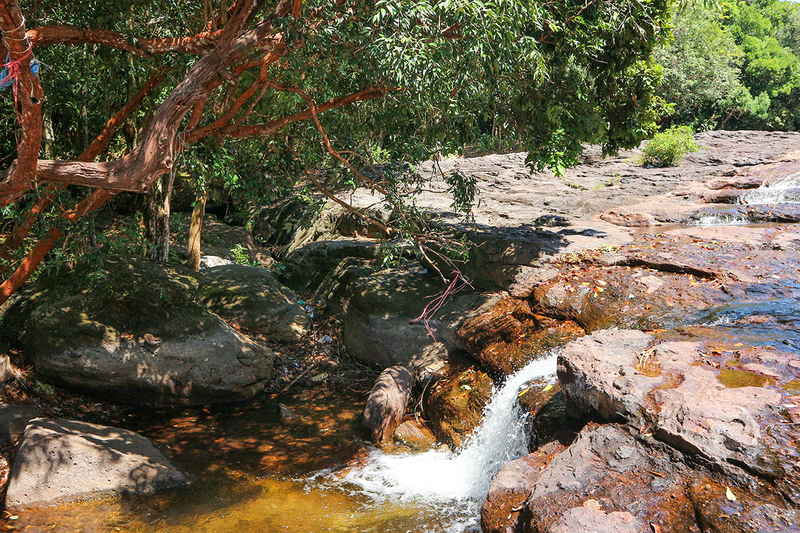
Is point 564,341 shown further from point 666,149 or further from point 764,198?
point 666,149

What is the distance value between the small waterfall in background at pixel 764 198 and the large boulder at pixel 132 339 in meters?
9.06

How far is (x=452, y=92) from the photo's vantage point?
6215mm

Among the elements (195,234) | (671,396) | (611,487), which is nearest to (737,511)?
(611,487)

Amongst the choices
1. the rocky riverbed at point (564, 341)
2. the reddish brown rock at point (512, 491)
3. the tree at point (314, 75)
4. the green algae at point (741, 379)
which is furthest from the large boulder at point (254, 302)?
the green algae at point (741, 379)

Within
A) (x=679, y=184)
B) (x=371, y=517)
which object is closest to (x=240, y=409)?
(x=371, y=517)

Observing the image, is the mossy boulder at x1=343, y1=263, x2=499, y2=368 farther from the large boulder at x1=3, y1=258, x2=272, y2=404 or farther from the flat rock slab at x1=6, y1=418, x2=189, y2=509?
the flat rock slab at x1=6, y1=418, x2=189, y2=509

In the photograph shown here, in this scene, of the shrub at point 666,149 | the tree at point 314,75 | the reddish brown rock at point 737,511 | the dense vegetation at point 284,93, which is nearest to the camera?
the reddish brown rock at point 737,511

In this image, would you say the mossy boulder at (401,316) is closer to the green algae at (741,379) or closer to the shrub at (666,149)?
the green algae at (741,379)

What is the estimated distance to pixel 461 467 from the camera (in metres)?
5.82

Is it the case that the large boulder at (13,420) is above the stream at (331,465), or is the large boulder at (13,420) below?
above

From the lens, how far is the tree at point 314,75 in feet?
14.2

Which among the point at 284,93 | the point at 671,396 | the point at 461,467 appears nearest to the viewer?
the point at 671,396

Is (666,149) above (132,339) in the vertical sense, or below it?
above

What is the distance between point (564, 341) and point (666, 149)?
1143 centimetres
